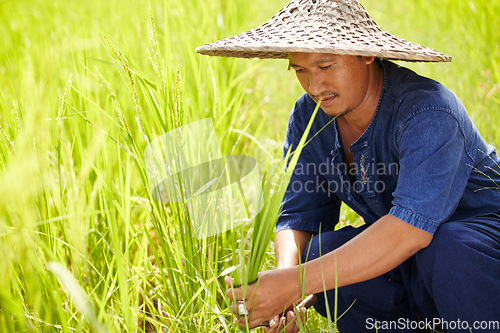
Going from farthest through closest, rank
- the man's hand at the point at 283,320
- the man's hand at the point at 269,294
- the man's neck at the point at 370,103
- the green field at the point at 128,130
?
1. the man's neck at the point at 370,103
2. the man's hand at the point at 283,320
3. the man's hand at the point at 269,294
4. the green field at the point at 128,130

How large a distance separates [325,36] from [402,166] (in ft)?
1.39

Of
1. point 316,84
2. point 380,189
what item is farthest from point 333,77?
point 380,189

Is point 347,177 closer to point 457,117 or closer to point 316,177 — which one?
point 316,177

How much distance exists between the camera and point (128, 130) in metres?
1.45

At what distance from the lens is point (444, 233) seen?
5.03 ft

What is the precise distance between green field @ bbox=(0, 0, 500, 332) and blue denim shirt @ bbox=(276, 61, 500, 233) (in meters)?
0.30

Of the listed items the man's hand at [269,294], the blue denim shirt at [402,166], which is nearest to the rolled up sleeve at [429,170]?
the blue denim shirt at [402,166]

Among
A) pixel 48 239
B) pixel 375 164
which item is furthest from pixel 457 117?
pixel 48 239

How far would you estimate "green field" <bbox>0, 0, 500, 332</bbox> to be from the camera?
48.1 inches

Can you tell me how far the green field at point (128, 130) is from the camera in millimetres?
1222

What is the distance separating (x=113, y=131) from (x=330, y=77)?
3.00 feet

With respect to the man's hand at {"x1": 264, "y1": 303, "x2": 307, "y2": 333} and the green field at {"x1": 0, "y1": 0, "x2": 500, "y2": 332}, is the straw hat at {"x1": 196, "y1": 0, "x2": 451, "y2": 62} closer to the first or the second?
the green field at {"x1": 0, "y1": 0, "x2": 500, "y2": 332}

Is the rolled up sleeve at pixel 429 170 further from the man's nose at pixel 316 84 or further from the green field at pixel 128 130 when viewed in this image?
the green field at pixel 128 130

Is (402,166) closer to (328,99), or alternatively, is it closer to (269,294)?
(328,99)
